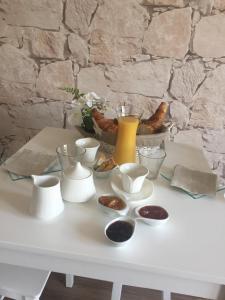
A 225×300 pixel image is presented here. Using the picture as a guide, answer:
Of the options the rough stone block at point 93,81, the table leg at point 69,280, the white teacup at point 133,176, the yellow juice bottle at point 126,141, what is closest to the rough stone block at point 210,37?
the rough stone block at point 93,81

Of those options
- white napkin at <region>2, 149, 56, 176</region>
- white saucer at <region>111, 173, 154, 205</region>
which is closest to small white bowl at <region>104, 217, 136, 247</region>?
white saucer at <region>111, 173, 154, 205</region>

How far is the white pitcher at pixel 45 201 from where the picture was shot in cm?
77

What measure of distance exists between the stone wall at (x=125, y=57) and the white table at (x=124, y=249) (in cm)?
86

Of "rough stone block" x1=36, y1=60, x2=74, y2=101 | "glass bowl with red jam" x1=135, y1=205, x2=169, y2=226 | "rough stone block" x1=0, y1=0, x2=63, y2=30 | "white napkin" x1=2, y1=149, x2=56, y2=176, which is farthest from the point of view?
"rough stone block" x1=36, y1=60, x2=74, y2=101

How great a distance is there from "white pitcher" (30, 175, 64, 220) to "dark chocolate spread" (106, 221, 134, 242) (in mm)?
160

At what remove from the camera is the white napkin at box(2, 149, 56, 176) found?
39.3 inches

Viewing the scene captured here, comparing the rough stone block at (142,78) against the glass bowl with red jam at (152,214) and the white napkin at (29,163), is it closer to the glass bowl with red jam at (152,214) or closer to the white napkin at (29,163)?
the white napkin at (29,163)

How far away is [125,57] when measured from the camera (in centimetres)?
152

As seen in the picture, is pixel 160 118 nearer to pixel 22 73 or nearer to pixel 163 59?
pixel 163 59

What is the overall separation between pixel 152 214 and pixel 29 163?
49 cm

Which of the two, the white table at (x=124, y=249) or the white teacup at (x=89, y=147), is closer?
the white table at (x=124, y=249)

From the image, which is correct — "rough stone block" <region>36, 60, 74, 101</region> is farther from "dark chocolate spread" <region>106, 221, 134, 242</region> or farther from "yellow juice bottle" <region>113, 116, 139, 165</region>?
"dark chocolate spread" <region>106, 221, 134, 242</region>

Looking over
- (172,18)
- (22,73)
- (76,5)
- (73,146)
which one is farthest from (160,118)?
(22,73)

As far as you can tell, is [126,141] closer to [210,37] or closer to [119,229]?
[119,229]
